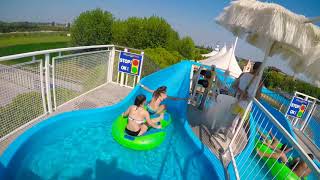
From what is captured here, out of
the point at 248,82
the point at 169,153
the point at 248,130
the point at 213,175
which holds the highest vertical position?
the point at 248,82

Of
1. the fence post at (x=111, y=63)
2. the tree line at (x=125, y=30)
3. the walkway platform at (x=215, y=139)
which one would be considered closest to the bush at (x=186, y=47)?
the tree line at (x=125, y=30)

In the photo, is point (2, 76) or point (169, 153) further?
point (169, 153)

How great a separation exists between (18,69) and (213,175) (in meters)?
3.77

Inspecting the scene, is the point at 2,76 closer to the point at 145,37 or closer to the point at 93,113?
the point at 93,113

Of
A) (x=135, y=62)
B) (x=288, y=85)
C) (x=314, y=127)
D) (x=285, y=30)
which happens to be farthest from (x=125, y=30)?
(x=285, y=30)

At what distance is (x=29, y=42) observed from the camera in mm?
68125

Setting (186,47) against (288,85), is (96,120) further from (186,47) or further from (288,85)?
(288,85)

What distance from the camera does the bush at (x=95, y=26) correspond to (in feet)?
98.5

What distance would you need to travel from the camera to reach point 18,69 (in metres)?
3.54

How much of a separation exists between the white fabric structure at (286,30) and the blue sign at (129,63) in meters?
3.99

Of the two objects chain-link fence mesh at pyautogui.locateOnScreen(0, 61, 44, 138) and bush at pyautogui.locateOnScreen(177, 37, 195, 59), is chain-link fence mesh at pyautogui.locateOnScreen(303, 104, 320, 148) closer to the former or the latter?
chain-link fence mesh at pyautogui.locateOnScreen(0, 61, 44, 138)

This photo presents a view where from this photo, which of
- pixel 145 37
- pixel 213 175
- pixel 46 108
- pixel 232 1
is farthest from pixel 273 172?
pixel 145 37

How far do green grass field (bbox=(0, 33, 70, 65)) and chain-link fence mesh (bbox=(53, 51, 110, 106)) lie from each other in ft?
177

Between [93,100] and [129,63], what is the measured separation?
1842 mm
